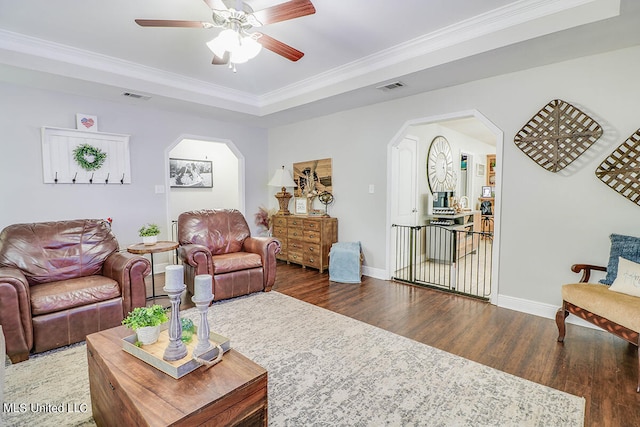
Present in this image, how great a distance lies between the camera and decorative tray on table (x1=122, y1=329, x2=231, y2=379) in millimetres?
1404

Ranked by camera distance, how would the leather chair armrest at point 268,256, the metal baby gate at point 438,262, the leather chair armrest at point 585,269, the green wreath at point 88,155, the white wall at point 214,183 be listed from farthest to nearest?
1. the white wall at point 214,183
2. the metal baby gate at point 438,262
3. the green wreath at point 88,155
4. the leather chair armrest at point 268,256
5. the leather chair armrest at point 585,269

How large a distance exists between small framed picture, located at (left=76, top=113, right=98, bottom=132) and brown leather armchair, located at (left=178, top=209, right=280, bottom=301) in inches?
67.5

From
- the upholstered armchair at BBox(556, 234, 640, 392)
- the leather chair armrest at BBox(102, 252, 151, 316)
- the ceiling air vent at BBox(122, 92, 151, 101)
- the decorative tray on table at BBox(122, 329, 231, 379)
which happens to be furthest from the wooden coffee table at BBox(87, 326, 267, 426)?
the ceiling air vent at BBox(122, 92, 151, 101)

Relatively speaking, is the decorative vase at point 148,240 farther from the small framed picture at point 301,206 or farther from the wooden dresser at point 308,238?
the small framed picture at point 301,206

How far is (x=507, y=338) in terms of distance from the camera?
107 inches

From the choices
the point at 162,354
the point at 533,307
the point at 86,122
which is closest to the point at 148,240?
the point at 86,122

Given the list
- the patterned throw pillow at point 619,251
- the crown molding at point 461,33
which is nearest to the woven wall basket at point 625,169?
the patterned throw pillow at point 619,251

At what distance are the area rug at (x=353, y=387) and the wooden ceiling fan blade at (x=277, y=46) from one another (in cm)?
231

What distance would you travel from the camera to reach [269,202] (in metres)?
6.30

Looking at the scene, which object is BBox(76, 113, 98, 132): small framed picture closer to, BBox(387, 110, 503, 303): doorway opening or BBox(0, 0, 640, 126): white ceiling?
BBox(0, 0, 640, 126): white ceiling

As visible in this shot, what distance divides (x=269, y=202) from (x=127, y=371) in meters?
4.96

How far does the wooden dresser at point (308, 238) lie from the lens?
15.8ft

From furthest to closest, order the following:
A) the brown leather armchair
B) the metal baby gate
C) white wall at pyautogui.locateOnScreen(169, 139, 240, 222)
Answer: white wall at pyautogui.locateOnScreen(169, 139, 240, 222)
the metal baby gate
the brown leather armchair

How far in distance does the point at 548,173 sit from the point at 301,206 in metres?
3.59
